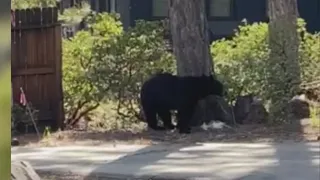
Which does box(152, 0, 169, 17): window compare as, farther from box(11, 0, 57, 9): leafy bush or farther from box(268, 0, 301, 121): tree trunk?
box(268, 0, 301, 121): tree trunk

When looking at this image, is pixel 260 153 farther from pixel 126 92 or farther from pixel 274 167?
pixel 126 92

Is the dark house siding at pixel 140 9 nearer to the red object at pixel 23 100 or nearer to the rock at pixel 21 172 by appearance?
the red object at pixel 23 100

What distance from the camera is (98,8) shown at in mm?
25703

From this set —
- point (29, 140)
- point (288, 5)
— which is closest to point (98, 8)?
point (288, 5)

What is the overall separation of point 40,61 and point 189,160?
4110 millimetres

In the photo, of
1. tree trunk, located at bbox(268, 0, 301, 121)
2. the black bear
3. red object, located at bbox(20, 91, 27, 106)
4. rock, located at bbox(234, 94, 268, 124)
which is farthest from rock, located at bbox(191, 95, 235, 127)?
red object, located at bbox(20, 91, 27, 106)

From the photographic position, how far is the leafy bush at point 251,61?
541 inches

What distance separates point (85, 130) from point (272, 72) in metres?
3.26

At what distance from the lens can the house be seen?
2473cm

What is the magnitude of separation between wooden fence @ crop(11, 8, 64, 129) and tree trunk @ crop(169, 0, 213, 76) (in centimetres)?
188

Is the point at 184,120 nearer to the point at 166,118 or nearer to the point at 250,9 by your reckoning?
the point at 166,118

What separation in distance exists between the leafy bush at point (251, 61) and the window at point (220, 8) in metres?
10.3

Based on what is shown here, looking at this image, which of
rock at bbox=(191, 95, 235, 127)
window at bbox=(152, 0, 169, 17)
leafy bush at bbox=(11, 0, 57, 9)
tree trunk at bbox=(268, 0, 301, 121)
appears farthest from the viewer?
window at bbox=(152, 0, 169, 17)

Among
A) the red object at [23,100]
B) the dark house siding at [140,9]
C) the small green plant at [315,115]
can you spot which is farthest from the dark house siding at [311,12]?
the red object at [23,100]
